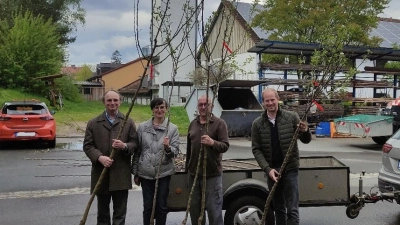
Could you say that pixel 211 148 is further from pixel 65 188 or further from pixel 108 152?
pixel 65 188

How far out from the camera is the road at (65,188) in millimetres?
6461

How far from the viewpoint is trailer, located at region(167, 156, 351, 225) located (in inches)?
200

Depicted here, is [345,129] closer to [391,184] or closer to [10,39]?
[391,184]

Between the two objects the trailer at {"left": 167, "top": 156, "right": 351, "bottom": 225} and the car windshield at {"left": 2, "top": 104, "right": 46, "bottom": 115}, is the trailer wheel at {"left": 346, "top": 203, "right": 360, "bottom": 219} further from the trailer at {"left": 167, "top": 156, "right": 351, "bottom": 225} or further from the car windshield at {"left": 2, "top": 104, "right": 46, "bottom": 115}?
the car windshield at {"left": 2, "top": 104, "right": 46, "bottom": 115}

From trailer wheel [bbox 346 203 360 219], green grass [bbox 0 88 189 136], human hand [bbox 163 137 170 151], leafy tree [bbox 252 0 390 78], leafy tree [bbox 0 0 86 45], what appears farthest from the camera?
leafy tree [bbox 0 0 86 45]

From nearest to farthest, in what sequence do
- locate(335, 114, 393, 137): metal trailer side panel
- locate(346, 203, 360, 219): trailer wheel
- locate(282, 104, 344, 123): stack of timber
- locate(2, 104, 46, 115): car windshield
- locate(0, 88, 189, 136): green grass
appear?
1. locate(346, 203, 360, 219): trailer wheel
2. locate(2, 104, 46, 115): car windshield
3. locate(335, 114, 393, 137): metal trailer side panel
4. locate(282, 104, 344, 123): stack of timber
5. locate(0, 88, 189, 136): green grass

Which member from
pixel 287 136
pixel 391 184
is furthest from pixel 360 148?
pixel 287 136

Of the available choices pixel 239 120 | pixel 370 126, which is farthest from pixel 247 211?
pixel 239 120

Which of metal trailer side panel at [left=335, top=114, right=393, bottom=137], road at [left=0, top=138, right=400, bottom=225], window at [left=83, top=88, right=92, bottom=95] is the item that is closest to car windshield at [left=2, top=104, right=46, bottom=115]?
road at [left=0, top=138, right=400, bottom=225]

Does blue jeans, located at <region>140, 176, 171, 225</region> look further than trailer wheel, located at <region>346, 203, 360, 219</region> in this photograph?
No

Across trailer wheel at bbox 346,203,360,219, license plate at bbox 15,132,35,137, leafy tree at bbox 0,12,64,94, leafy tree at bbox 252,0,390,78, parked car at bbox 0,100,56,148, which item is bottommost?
trailer wheel at bbox 346,203,360,219

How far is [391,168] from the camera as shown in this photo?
6.34 m

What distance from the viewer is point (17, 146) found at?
47.9ft

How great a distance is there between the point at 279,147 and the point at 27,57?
2829cm
